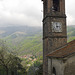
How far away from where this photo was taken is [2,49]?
87.2 ft

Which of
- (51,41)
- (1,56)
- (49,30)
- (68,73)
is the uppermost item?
(49,30)

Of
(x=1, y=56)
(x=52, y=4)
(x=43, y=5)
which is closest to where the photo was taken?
(x=52, y=4)

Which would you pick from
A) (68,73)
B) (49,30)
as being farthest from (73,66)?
(49,30)

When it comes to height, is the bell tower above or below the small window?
below

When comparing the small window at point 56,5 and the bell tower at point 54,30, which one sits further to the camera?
the small window at point 56,5

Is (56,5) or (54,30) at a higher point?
(56,5)

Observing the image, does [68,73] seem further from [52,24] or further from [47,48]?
[52,24]

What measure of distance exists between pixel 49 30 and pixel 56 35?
1.31m

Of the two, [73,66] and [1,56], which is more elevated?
[73,66]

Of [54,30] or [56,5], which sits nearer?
[54,30]

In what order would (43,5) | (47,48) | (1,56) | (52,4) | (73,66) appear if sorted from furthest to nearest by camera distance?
(1,56)
(43,5)
(52,4)
(47,48)
(73,66)

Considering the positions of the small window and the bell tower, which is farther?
the small window

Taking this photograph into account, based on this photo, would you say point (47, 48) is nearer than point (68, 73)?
No

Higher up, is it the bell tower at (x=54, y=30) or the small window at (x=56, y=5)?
the small window at (x=56, y=5)
